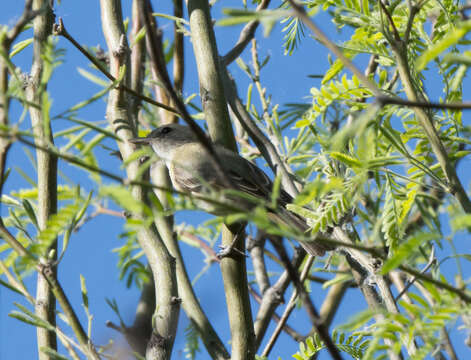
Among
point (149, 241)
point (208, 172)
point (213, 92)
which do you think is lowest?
point (149, 241)

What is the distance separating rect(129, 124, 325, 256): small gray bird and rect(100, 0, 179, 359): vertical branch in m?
0.13

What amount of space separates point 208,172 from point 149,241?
132cm

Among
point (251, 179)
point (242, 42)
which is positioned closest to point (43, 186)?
point (242, 42)

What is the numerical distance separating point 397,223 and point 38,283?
1012mm

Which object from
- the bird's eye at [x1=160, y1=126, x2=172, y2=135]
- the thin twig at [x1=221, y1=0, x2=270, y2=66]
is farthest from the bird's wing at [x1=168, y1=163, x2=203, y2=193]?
the thin twig at [x1=221, y1=0, x2=270, y2=66]

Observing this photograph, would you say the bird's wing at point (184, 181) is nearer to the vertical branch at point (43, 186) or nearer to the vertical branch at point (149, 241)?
the vertical branch at point (149, 241)

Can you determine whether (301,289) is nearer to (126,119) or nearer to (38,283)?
(38,283)

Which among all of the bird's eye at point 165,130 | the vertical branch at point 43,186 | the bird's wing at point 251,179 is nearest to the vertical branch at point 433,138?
the vertical branch at point 43,186

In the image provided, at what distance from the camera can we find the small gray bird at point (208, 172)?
262 cm

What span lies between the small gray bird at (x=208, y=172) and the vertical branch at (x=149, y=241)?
0.13 m

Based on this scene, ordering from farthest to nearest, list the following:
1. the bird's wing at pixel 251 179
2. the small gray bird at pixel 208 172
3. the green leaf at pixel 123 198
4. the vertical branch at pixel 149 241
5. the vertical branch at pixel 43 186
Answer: the bird's wing at pixel 251 179, the small gray bird at pixel 208 172, the vertical branch at pixel 149 241, the vertical branch at pixel 43 186, the green leaf at pixel 123 198

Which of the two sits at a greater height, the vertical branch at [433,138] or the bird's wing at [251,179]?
the bird's wing at [251,179]

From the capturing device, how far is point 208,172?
11.6 ft

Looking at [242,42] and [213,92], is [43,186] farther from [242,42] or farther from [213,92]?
[242,42]
